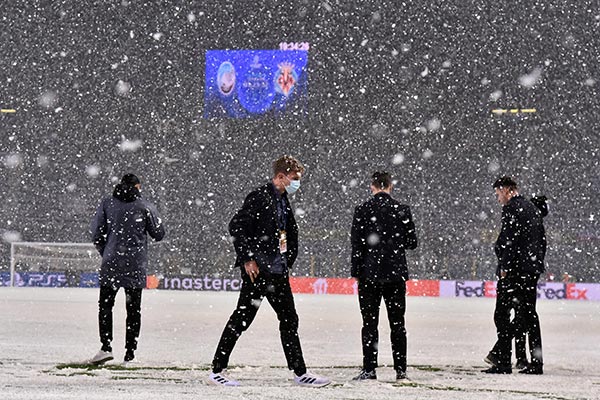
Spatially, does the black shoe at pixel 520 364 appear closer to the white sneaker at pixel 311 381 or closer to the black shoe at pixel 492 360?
the black shoe at pixel 492 360

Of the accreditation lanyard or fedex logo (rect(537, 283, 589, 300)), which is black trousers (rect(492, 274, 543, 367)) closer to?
the accreditation lanyard

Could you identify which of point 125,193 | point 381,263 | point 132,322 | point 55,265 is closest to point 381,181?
point 381,263

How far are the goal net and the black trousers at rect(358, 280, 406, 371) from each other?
20836mm

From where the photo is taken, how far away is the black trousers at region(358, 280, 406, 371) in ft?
20.1

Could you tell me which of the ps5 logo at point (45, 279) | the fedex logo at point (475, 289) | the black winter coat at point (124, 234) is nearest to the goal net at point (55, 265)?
the ps5 logo at point (45, 279)

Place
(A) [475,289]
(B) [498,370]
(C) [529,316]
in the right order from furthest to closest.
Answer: (A) [475,289]
(C) [529,316]
(B) [498,370]

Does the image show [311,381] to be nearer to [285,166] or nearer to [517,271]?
[285,166]

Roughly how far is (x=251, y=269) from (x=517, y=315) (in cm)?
225

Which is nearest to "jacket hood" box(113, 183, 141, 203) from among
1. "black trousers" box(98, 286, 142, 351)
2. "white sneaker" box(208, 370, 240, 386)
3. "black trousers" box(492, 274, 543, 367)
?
"black trousers" box(98, 286, 142, 351)

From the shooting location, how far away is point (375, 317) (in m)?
6.22

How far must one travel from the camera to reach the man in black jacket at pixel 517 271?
22.0 ft

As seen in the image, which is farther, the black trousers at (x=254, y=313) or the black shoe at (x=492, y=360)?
the black shoe at (x=492, y=360)

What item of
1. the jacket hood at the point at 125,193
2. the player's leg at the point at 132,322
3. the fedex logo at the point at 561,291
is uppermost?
the jacket hood at the point at 125,193

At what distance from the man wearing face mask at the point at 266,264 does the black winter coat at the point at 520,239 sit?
1.74m
